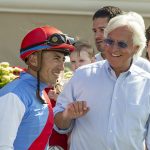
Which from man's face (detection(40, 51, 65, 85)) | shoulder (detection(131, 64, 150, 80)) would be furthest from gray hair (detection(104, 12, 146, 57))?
man's face (detection(40, 51, 65, 85))

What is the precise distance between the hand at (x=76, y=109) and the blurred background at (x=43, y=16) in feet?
12.7

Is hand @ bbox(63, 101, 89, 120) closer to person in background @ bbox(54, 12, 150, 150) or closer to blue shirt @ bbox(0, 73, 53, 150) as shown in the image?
person in background @ bbox(54, 12, 150, 150)

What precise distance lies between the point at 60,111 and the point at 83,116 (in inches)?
7.0

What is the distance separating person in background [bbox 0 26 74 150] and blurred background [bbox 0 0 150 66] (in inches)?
163

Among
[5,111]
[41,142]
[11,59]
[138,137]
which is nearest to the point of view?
[5,111]

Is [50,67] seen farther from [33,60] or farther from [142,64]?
[142,64]


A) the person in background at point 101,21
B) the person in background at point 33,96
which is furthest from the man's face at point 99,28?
the person in background at point 33,96

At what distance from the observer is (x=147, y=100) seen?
12.8 feet

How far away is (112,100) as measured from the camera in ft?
12.7

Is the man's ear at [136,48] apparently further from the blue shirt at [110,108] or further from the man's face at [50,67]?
the man's face at [50,67]

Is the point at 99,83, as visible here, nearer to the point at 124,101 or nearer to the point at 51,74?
the point at 124,101

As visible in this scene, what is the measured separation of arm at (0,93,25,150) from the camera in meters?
3.09

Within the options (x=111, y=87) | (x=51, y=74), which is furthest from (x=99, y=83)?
(x=51, y=74)

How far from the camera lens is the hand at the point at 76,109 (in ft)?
12.4
